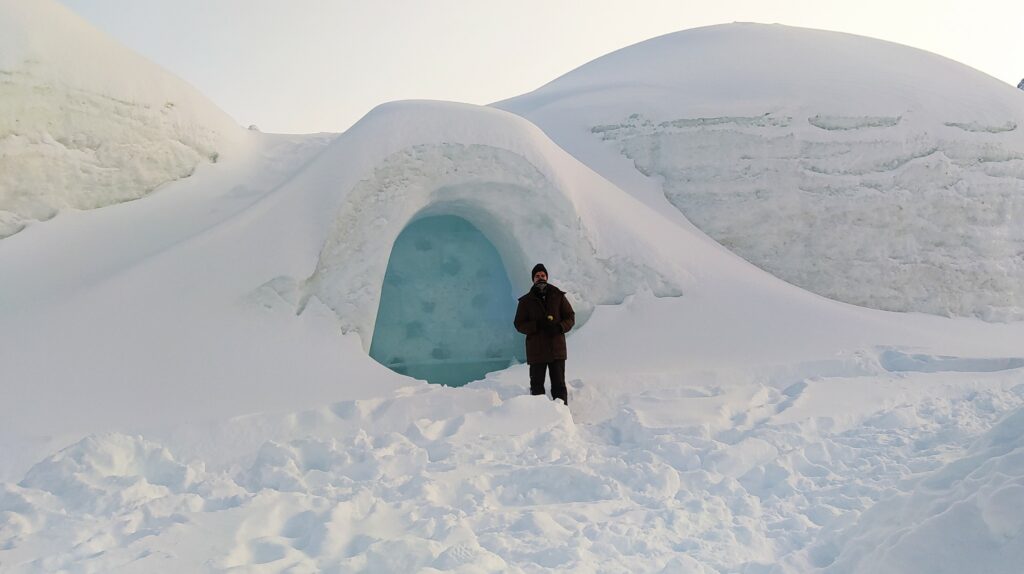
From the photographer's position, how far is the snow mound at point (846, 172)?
1034cm

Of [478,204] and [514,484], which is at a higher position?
[478,204]

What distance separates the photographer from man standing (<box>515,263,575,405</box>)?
5785 millimetres

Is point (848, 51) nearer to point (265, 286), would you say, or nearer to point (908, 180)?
point (908, 180)

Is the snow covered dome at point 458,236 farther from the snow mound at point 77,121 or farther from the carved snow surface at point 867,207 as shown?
the snow mound at point 77,121

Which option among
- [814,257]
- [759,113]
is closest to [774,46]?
[759,113]

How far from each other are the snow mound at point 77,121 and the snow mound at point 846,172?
238 inches

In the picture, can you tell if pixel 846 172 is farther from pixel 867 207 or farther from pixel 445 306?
pixel 445 306

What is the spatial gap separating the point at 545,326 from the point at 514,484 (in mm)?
1777

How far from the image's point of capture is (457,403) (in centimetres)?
569

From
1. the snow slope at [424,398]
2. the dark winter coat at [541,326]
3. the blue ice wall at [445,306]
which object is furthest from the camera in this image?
the blue ice wall at [445,306]

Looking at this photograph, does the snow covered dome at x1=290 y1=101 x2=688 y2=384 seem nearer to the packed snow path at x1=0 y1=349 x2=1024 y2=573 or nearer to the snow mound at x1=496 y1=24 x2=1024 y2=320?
the packed snow path at x1=0 y1=349 x2=1024 y2=573

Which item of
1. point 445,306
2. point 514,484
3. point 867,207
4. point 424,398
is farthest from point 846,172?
point 514,484

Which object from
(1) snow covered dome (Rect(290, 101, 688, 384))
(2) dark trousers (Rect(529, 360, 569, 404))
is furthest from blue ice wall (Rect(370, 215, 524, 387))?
(2) dark trousers (Rect(529, 360, 569, 404))

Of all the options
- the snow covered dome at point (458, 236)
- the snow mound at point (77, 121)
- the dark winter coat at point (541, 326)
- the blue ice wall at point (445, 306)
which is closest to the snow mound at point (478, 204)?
the snow covered dome at point (458, 236)
